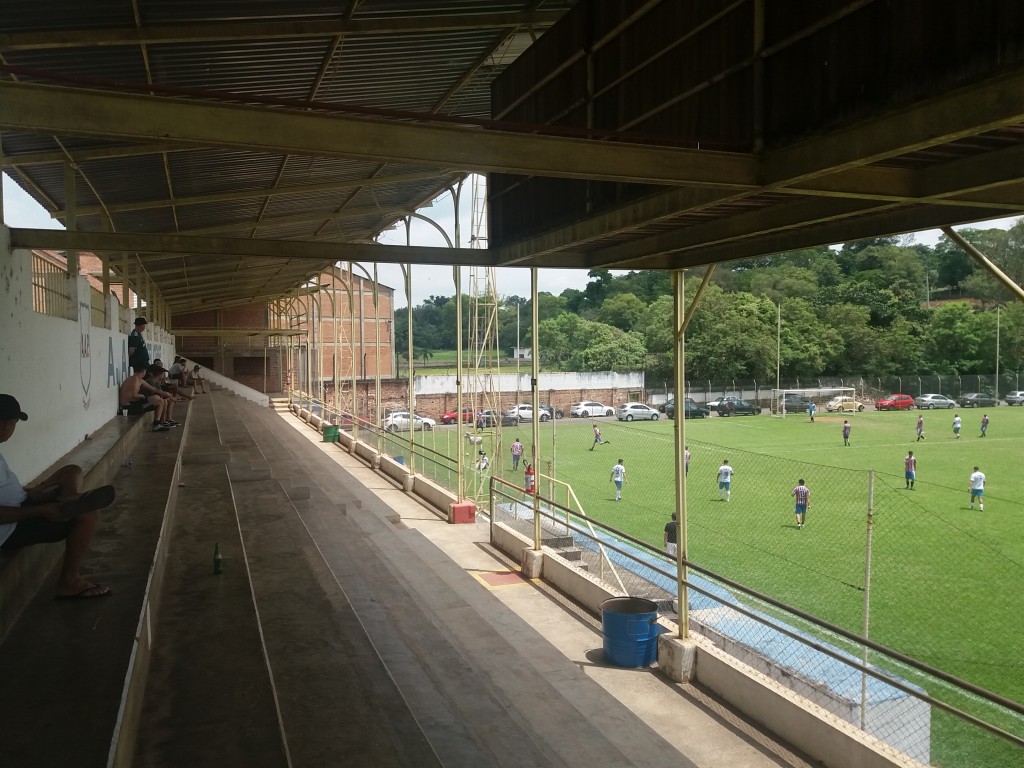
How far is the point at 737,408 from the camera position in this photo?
163ft

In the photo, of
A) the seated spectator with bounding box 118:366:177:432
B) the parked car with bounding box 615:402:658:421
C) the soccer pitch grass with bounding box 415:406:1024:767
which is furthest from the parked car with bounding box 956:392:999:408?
the seated spectator with bounding box 118:366:177:432

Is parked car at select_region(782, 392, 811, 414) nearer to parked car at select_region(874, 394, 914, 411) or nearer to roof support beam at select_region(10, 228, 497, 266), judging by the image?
parked car at select_region(874, 394, 914, 411)

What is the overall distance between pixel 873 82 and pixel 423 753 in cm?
456

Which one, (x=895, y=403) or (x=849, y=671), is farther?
(x=895, y=403)

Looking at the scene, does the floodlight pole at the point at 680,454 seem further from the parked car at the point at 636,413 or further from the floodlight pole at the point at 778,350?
the floodlight pole at the point at 778,350

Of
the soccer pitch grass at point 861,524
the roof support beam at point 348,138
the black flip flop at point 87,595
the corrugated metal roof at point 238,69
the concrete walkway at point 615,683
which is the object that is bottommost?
the soccer pitch grass at point 861,524

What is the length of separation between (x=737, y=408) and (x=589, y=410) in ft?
29.1

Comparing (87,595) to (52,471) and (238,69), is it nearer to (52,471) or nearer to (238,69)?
(52,471)

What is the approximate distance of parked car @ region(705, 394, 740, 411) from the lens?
1933 inches

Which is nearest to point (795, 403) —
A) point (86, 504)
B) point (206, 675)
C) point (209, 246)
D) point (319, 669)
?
point (209, 246)

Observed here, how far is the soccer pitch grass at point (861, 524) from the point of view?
15.9 m

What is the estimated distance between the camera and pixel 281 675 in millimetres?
5480

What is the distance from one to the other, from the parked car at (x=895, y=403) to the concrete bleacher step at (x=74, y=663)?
49.5m

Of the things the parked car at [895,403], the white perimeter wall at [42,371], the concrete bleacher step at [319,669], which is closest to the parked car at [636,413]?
the parked car at [895,403]
